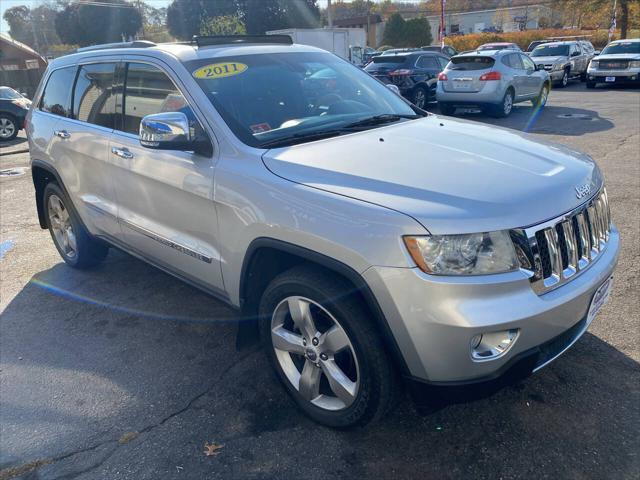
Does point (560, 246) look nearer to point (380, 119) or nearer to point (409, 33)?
point (380, 119)

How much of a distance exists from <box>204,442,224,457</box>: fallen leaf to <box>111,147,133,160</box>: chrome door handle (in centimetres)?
194

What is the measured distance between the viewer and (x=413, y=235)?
86.7 inches

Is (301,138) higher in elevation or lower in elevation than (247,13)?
lower

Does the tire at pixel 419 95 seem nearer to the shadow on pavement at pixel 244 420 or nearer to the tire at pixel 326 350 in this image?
the shadow on pavement at pixel 244 420

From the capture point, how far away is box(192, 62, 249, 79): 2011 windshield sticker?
3270 millimetres

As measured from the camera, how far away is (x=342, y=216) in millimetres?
2365

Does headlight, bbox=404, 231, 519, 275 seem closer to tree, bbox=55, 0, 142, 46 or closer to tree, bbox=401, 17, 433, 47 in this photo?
tree, bbox=401, 17, 433, 47

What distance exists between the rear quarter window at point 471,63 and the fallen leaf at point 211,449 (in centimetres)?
1258

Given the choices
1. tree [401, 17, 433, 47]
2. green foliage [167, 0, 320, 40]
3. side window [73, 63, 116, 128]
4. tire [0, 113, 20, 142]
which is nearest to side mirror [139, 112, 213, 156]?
side window [73, 63, 116, 128]

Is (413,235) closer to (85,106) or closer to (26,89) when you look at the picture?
(85,106)

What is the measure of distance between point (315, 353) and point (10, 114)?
47.5ft

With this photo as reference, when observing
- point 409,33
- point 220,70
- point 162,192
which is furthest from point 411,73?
point 409,33

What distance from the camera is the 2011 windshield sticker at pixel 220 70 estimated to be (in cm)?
327

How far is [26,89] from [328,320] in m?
27.4
